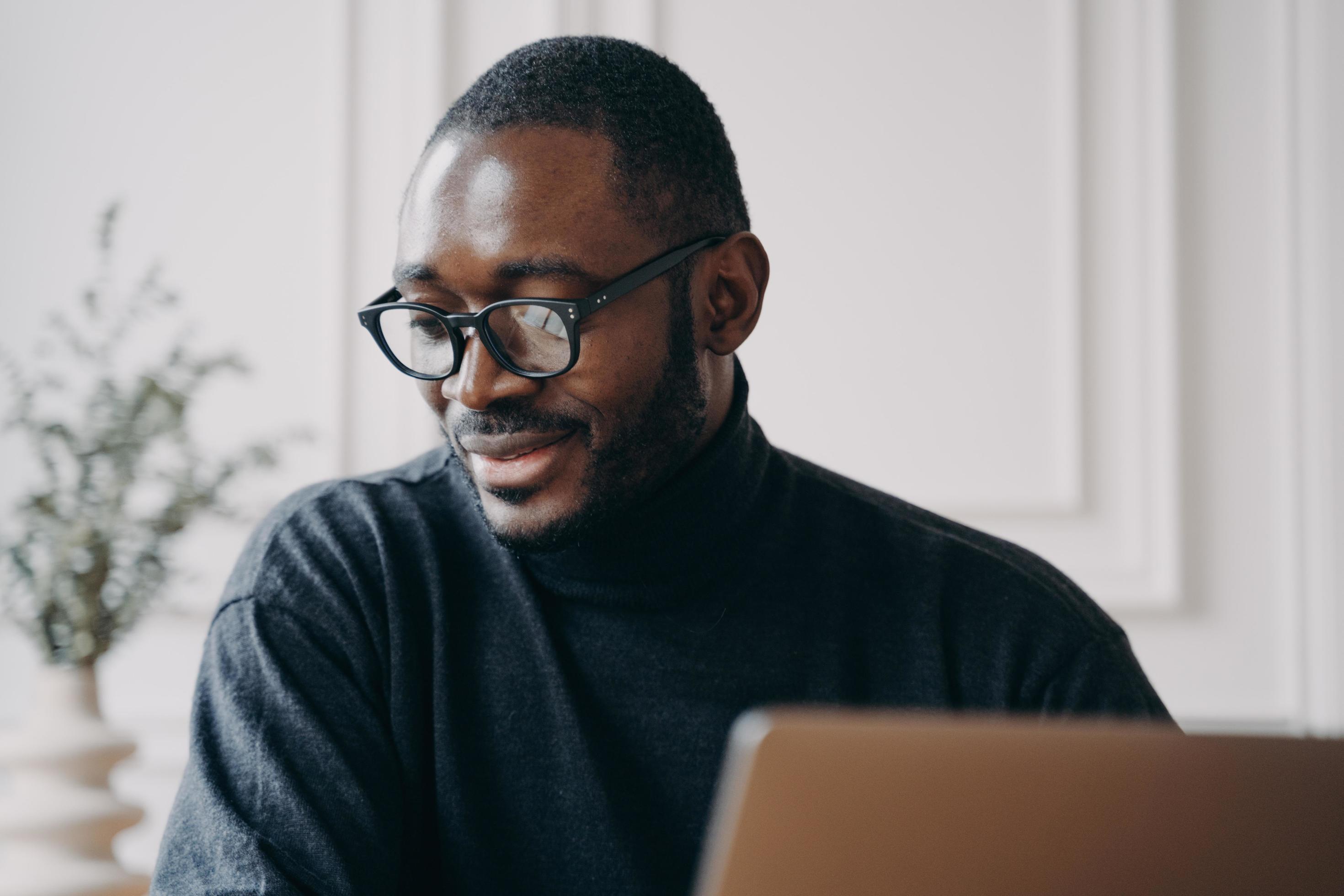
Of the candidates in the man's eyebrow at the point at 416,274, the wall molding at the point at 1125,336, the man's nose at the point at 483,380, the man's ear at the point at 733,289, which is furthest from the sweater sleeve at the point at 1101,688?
the wall molding at the point at 1125,336

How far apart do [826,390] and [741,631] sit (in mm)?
915

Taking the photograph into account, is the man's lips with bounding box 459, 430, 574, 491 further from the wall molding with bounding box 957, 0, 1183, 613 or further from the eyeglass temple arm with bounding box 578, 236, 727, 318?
the wall molding with bounding box 957, 0, 1183, 613

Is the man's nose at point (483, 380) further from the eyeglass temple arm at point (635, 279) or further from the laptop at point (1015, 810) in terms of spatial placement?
the laptop at point (1015, 810)

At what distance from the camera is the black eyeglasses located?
935mm

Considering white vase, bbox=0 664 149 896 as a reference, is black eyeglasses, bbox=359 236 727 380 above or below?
above

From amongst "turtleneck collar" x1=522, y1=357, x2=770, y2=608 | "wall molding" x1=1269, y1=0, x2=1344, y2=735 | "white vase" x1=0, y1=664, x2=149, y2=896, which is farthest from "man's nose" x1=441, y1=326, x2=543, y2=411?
"wall molding" x1=1269, y1=0, x2=1344, y2=735

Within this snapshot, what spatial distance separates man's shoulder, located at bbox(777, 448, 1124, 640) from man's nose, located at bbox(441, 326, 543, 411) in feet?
1.09

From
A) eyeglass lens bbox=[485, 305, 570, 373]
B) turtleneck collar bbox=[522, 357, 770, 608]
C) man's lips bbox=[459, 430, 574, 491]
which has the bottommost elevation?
turtleneck collar bbox=[522, 357, 770, 608]

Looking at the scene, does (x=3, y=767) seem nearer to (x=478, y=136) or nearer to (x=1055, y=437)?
(x=478, y=136)

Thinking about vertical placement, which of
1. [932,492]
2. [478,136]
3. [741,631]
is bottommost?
[741,631]

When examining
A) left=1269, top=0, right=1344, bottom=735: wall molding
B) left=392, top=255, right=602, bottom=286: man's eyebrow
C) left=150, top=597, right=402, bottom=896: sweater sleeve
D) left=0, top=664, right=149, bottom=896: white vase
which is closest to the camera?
left=150, top=597, right=402, bottom=896: sweater sleeve

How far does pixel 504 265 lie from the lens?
3.09ft

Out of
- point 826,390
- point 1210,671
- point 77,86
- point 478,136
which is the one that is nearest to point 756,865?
point 478,136

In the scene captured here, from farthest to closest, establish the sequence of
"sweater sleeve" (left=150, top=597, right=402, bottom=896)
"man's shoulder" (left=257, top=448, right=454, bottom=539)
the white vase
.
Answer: the white vase < "man's shoulder" (left=257, top=448, right=454, bottom=539) < "sweater sleeve" (left=150, top=597, right=402, bottom=896)
